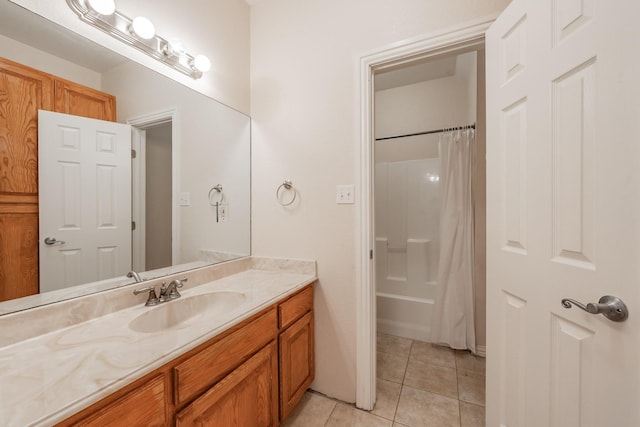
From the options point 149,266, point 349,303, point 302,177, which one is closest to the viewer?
point 149,266

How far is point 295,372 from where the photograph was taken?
136 centimetres

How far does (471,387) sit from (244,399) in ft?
4.86

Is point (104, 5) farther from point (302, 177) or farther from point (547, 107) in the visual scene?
point (547, 107)

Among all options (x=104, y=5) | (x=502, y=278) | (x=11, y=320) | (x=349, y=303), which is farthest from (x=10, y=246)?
(x=502, y=278)

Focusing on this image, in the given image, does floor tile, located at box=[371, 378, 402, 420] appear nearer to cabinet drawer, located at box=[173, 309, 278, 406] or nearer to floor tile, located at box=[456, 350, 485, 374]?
floor tile, located at box=[456, 350, 485, 374]

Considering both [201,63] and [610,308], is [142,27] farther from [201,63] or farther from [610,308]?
[610,308]

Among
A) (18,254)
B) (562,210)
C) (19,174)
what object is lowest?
(18,254)

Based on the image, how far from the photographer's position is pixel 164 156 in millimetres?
1313

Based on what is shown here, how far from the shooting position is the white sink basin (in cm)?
103

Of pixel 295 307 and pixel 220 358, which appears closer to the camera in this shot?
pixel 220 358

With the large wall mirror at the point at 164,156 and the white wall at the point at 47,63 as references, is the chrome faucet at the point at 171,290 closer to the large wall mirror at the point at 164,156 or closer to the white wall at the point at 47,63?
the large wall mirror at the point at 164,156

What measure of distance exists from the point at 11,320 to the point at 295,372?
1.14 m

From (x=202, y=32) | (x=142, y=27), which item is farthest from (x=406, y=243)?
(x=142, y=27)

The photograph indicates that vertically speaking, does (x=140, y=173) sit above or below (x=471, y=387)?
above
